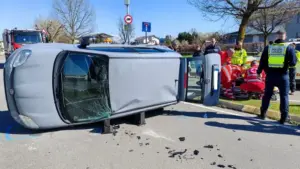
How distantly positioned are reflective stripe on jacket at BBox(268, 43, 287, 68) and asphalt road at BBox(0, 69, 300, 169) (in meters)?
1.14

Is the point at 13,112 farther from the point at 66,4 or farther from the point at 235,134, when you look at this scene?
the point at 66,4

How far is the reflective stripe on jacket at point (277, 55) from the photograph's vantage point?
494 centimetres

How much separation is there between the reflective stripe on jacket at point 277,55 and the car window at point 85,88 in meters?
3.14

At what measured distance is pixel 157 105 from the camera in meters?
5.13

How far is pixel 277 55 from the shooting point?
4969 mm

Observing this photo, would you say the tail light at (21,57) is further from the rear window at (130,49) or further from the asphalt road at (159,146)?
the asphalt road at (159,146)

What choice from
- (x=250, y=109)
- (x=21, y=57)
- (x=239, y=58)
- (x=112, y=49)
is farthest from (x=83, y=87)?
(x=239, y=58)

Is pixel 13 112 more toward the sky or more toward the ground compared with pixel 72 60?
more toward the ground

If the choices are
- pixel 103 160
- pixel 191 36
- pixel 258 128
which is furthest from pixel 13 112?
pixel 191 36

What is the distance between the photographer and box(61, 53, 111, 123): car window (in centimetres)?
411

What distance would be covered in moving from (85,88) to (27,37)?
1491cm

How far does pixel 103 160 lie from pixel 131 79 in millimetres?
1544

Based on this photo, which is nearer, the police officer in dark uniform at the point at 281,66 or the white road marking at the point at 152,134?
the white road marking at the point at 152,134

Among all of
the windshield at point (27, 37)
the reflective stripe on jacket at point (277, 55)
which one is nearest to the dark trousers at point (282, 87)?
the reflective stripe on jacket at point (277, 55)
